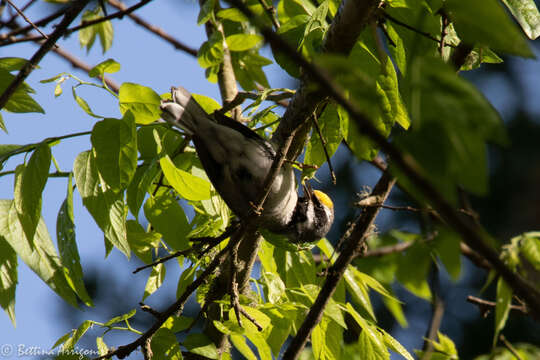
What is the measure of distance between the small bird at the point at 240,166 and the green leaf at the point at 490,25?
71.6 inches

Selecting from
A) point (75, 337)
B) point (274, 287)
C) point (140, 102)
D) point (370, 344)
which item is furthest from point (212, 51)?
point (370, 344)

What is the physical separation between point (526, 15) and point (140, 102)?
5.09ft

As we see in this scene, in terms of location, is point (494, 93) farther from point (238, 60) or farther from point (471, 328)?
point (238, 60)

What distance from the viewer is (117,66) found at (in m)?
2.27

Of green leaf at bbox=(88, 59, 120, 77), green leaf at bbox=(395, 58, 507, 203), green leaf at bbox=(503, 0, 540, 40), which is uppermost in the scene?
green leaf at bbox=(503, 0, 540, 40)

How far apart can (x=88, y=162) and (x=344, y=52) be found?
1.12 metres

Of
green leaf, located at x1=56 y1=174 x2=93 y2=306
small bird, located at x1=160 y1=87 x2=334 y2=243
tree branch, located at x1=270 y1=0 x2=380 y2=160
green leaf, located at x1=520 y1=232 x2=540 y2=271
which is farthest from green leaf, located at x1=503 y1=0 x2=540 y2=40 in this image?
green leaf, located at x1=56 y1=174 x2=93 y2=306

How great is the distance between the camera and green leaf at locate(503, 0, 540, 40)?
63.3 inches

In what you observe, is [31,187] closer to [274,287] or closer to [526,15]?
[274,287]

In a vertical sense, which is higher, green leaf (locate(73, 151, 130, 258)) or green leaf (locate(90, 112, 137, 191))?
green leaf (locate(90, 112, 137, 191))

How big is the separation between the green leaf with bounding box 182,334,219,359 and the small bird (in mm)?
601

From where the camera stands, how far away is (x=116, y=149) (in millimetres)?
2074

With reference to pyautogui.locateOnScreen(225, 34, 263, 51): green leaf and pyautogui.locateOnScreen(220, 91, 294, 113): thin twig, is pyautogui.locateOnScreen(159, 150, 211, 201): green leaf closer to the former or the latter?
pyautogui.locateOnScreen(220, 91, 294, 113): thin twig

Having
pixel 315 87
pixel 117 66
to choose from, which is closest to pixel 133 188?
pixel 117 66
